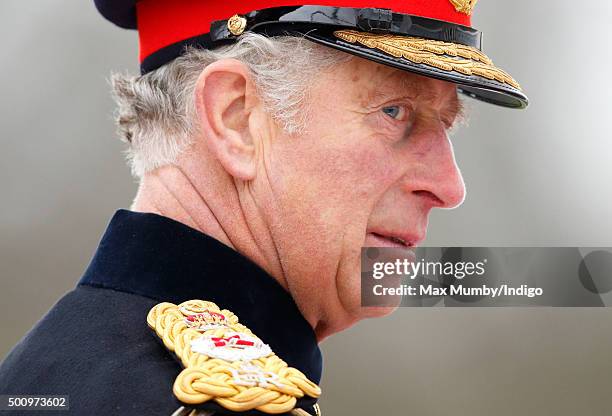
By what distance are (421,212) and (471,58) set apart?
0.32m

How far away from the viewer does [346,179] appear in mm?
1922

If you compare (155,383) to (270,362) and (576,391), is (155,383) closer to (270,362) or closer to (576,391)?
(270,362)

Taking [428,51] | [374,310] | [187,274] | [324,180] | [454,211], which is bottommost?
[454,211]

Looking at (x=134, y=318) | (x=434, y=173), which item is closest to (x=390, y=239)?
(x=434, y=173)

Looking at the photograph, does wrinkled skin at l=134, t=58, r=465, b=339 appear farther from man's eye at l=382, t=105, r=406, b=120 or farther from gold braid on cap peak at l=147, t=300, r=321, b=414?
gold braid on cap peak at l=147, t=300, r=321, b=414

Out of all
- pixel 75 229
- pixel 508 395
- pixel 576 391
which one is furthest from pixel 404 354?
pixel 75 229

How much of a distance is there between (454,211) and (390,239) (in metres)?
5.30

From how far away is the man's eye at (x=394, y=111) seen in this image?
2.00 meters

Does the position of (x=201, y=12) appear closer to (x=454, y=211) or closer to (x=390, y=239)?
(x=390, y=239)

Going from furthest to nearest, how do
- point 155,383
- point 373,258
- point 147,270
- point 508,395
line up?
point 508,395
point 373,258
point 147,270
point 155,383

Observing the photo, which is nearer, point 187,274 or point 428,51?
point 187,274

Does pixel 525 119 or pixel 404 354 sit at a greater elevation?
pixel 525 119

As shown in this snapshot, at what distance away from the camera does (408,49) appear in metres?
1.92

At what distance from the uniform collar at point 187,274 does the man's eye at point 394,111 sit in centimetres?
40
